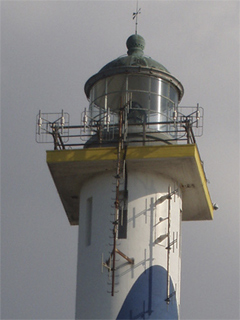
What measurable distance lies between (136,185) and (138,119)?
2733mm

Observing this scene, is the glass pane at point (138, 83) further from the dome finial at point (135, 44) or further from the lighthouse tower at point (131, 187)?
the dome finial at point (135, 44)

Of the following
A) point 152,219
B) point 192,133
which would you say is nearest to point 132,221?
point 152,219

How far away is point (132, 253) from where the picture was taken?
41.0 meters

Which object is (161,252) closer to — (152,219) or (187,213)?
(152,219)

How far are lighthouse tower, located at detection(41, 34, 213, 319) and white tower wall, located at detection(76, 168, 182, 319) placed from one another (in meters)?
0.03

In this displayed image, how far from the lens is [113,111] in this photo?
4409cm

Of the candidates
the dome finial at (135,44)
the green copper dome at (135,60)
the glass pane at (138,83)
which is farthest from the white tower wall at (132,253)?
the dome finial at (135,44)

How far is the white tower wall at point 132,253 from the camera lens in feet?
133

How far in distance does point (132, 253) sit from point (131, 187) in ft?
7.83

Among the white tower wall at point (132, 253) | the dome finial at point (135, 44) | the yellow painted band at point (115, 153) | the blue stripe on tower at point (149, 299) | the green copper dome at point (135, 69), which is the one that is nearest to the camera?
the blue stripe on tower at point (149, 299)

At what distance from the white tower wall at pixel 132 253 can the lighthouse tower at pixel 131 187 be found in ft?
0.11

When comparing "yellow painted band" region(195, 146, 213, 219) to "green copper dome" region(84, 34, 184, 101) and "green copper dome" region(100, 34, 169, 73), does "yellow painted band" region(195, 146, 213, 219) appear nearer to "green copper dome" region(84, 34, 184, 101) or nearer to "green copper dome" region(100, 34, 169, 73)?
"green copper dome" region(84, 34, 184, 101)

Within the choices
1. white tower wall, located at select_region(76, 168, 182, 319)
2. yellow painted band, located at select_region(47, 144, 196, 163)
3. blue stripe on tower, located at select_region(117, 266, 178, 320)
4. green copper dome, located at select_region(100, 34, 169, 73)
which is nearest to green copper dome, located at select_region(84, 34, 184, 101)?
green copper dome, located at select_region(100, 34, 169, 73)

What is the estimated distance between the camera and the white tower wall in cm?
4047
